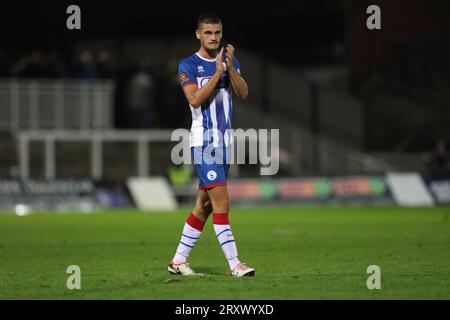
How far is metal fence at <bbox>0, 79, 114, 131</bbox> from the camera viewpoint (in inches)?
1199

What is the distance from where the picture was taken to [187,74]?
38.0 ft

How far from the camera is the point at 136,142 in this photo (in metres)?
31.2

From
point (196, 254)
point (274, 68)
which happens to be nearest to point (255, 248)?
point (196, 254)

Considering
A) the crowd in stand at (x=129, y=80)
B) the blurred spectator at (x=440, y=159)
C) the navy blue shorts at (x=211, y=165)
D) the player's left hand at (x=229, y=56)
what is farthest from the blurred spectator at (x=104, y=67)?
the player's left hand at (x=229, y=56)

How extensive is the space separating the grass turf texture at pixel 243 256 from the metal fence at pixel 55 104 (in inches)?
225

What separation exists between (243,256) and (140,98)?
16.5 m

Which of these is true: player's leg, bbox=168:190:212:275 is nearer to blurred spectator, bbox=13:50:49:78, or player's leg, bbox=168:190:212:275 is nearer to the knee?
the knee

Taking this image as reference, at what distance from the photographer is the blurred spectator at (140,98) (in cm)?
3066

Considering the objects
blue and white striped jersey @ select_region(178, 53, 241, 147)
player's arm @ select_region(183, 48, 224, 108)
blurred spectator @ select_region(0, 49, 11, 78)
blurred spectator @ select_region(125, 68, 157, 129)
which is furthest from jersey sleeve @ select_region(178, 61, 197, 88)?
blurred spectator @ select_region(0, 49, 11, 78)

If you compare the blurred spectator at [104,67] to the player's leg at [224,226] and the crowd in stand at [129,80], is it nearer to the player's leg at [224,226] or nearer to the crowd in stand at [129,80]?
the crowd in stand at [129,80]

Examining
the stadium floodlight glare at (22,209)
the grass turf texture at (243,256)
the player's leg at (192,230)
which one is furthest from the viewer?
the stadium floodlight glare at (22,209)
